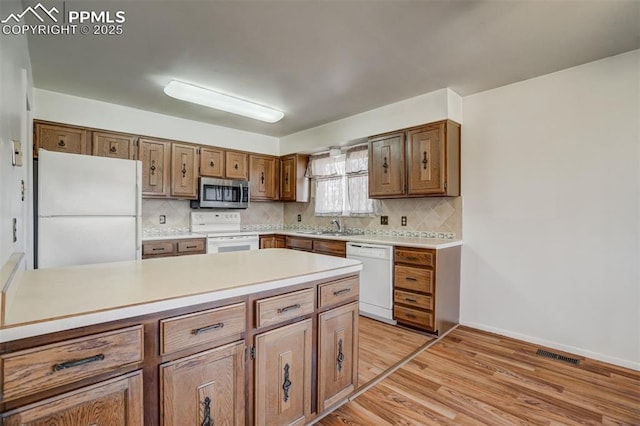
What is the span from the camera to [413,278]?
9.93 ft

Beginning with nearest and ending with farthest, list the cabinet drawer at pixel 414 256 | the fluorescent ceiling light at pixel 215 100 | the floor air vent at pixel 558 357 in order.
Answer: the floor air vent at pixel 558 357
the fluorescent ceiling light at pixel 215 100
the cabinet drawer at pixel 414 256

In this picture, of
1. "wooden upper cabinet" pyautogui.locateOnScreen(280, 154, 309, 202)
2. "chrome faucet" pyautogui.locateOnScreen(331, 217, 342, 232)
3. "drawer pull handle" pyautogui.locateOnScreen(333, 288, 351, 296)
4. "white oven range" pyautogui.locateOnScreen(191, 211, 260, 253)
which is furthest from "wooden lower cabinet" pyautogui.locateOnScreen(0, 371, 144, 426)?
"wooden upper cabinet" pyautogui.locateOnScreen(280, 154, 309, 202)

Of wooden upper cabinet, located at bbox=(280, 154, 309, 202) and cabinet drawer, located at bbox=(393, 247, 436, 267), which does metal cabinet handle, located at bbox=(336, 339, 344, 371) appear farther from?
wooden upper cabinet, located at bbox=(280, 154, 309, 202)

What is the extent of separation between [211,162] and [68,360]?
141 inches

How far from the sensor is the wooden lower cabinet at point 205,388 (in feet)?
3.75

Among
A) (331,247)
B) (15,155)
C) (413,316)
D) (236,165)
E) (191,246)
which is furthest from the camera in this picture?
(236,165)

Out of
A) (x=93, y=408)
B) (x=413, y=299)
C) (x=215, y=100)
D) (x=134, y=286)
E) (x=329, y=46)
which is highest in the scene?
(x=329, y=46)

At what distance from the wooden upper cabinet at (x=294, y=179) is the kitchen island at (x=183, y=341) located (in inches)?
118

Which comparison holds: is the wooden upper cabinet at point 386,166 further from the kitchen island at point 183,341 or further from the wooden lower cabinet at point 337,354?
the wooden lower cabinet at point 337,354

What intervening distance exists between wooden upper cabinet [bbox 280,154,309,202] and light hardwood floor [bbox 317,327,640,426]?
117 inches

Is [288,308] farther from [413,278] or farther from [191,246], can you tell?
[191,246]

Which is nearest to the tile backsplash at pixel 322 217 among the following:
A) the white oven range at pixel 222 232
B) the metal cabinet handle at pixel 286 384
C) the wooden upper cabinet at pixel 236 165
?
the white oven range at pixel 222 232

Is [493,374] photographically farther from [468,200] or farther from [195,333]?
[195,333]

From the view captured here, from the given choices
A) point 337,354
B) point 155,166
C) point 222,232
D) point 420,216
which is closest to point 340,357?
point 337,354
